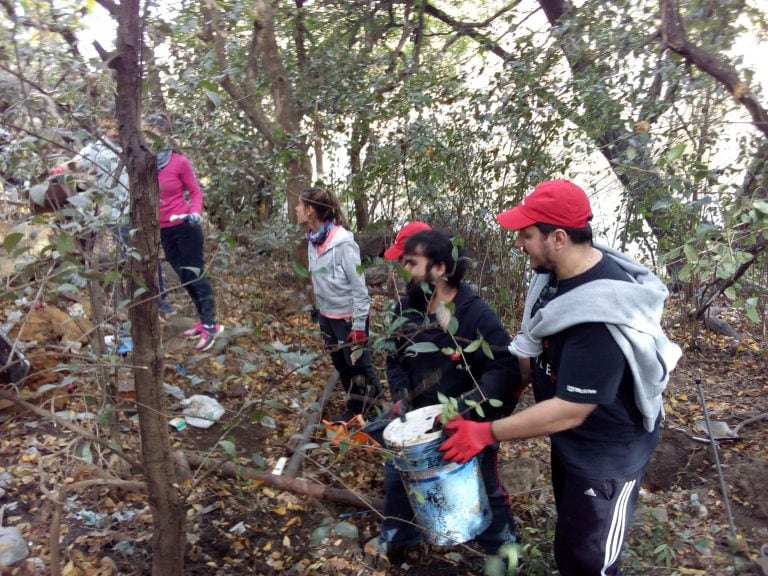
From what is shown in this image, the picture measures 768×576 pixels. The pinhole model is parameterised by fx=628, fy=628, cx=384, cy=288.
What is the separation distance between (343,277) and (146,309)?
205 centimetres

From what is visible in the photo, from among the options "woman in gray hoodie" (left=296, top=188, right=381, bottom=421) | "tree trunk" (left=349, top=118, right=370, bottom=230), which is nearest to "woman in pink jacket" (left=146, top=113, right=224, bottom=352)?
"woman in gray hoodie" (left=296, top=188, right=381, bottom=421)

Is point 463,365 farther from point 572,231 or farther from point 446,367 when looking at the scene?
point 572,231

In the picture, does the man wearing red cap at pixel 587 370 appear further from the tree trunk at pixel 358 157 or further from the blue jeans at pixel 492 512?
the tree trunk at pixel 358 157

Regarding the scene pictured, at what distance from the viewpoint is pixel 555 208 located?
6.96 ft

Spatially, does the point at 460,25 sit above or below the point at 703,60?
above

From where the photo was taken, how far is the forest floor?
2.66 meters

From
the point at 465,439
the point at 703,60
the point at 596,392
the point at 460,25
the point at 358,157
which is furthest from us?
the point at 460,25

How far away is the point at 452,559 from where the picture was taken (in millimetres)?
3105

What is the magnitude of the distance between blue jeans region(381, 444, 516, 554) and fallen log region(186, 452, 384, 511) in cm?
12

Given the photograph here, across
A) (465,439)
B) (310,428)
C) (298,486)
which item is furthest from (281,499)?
(465,439)

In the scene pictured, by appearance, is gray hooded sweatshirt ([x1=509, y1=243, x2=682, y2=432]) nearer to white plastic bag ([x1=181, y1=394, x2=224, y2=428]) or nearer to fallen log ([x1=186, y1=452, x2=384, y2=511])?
fallen log ([x1=186, y1=452, x2=384, y2=511])

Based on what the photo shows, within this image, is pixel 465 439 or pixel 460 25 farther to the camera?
pixel 460 25

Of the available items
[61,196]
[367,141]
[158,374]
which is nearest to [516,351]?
[158,374]

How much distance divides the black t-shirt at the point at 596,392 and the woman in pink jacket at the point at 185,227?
3.12m
